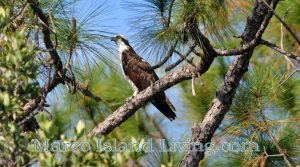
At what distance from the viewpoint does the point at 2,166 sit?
2.12 m

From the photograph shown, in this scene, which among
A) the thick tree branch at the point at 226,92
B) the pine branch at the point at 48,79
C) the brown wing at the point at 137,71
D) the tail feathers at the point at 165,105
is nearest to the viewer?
the pine branch at the point at 48,79

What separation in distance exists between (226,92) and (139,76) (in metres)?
1.46

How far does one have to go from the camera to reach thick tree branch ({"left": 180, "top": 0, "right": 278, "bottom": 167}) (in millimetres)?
3229

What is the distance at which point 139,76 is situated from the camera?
472 cm

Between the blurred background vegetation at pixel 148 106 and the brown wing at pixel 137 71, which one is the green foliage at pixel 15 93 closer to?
the blurred background vegetation at pixel 148 106

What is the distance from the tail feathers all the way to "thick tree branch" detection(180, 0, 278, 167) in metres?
1.08

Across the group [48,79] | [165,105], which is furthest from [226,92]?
[165,105]

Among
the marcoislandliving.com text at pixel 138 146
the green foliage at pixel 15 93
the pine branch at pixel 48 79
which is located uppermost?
the pine branch at pixel 48 79

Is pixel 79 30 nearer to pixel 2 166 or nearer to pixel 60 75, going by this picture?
pixel 60 75

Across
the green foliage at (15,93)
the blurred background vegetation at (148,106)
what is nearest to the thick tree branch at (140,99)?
the blurred background vegetation at (148,106)

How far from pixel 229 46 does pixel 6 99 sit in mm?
3045

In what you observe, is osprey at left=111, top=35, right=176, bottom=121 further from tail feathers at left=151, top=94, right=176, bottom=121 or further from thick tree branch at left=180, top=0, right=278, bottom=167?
thick tree branch at left=180, top=0, right=278, bottom=167

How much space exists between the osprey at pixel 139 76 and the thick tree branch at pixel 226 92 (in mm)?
941

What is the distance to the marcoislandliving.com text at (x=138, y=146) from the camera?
6.39 ft
